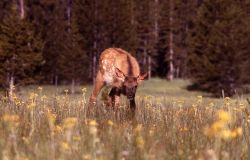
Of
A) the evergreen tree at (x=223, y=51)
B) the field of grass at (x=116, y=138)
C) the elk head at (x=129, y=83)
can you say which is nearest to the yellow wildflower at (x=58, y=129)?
the field of grass at (x=116, y=138)

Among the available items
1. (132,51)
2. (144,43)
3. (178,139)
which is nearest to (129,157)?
(178,139)

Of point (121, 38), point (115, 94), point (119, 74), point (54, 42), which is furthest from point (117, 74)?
point (54, 42)

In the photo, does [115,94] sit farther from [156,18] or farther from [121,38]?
[156,18]

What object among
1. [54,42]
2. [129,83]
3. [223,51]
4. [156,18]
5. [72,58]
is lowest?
[129,83]

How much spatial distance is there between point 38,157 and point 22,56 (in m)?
29.5

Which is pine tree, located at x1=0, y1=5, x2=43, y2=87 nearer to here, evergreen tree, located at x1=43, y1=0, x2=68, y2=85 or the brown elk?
evergreen tree, located at x1=43, y1=0, x2=68, y2=85

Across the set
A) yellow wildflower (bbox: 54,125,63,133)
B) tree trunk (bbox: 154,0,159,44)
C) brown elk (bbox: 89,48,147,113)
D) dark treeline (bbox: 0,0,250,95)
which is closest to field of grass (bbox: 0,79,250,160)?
yellow wildflower (bbox: 54,125,63,133)

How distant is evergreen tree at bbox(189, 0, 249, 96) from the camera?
124 ft

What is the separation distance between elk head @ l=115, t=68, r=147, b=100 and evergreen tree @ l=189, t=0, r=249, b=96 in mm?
26630

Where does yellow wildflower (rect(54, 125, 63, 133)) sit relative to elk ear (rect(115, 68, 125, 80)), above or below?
below

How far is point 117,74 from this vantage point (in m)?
12.3

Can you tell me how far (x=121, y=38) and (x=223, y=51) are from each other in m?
9.36

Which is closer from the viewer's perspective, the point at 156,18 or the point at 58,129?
the point at 58,129

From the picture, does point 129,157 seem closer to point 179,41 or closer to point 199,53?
point 199,53
